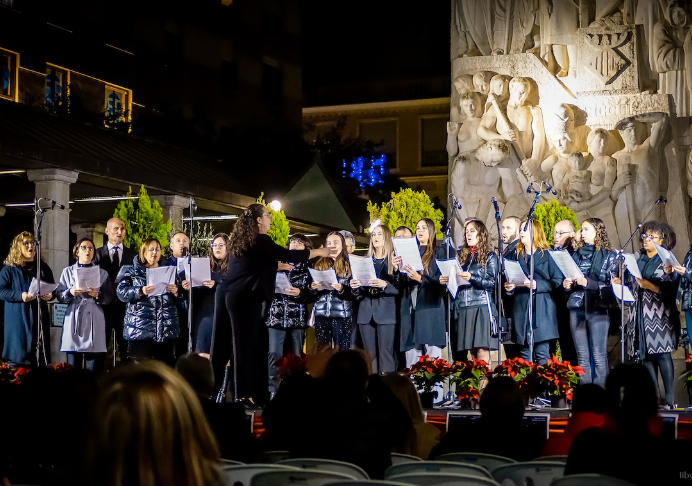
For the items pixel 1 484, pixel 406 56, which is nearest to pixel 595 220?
pixel 1 484

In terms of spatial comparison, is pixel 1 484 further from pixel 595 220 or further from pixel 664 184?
pixel 664 184

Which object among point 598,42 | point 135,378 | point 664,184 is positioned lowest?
point 135,378

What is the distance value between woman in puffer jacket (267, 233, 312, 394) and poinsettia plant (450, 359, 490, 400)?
2699 mm

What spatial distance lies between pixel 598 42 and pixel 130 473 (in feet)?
48.3

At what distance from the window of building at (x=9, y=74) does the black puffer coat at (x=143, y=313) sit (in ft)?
49.2

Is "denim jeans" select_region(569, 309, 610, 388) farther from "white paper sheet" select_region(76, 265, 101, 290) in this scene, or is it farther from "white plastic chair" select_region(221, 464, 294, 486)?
"white plastic chair" select_region(221, 464, 294, 486)

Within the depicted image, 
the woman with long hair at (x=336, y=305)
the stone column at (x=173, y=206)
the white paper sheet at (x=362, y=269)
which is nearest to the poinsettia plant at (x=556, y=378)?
the white paper sheet at (x=362, y=269)

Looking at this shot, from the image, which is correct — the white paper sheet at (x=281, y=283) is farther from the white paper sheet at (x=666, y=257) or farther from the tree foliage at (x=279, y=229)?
the tree foliage at (x=279, y=229)

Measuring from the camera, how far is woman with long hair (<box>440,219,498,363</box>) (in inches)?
416

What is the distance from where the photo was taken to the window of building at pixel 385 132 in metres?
39.8

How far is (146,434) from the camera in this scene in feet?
8.37

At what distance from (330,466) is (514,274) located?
6.46m

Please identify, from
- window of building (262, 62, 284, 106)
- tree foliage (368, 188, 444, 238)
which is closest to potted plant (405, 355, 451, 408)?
tree foliage (368, 188, 444, 238)

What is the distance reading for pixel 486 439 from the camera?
5145mm
